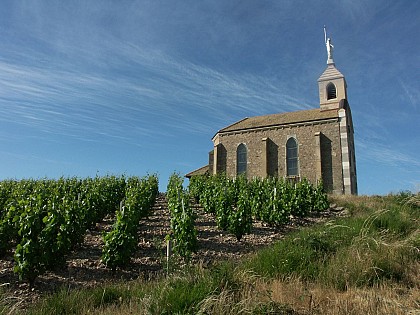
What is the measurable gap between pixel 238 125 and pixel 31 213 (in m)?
23.3

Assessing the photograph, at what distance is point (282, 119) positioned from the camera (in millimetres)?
26781

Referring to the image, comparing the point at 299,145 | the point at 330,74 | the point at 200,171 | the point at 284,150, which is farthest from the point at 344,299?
the point at 330,74

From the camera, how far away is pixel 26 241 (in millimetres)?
6023

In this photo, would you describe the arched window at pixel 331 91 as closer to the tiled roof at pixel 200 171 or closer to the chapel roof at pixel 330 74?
the chapel roof at pixel 330 74

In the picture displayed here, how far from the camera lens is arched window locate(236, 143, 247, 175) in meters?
26.7

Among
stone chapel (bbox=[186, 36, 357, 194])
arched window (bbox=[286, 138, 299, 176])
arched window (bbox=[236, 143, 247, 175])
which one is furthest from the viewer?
arched window (bbox=[236, 143, 247, 175])

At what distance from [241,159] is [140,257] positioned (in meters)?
20.0

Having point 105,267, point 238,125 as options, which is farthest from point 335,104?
point 105,267

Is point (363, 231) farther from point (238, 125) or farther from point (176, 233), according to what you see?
point (238, 125)

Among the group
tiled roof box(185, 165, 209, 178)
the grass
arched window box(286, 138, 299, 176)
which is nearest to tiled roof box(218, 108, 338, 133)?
arched window box(286, 138, 299, 176)

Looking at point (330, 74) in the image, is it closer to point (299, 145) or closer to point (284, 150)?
point (299, 145)

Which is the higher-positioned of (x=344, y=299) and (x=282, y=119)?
(x=282, y=119)

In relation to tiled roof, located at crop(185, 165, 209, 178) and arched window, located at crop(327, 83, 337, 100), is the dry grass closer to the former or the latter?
tiled roof, located at crop(185, 165, 209, 178)

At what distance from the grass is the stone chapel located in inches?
660
